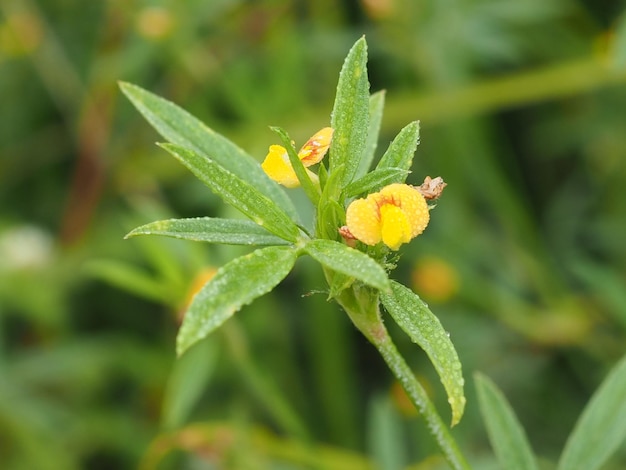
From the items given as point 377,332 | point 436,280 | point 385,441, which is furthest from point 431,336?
point 436,280

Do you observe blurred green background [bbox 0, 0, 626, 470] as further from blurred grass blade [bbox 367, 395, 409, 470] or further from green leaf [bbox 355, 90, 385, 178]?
green leaf [bbox 355, 90, 385, 178]

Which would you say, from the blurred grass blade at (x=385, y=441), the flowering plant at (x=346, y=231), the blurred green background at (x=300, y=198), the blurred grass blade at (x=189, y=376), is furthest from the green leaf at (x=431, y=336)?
the blurred green background at (x=300, y=198)

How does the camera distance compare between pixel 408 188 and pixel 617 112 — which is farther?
pixel 617 112

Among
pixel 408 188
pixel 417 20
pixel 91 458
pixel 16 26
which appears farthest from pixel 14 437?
pixel 408 188

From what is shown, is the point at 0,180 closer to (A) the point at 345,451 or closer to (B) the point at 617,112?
(A) the point at 345,451

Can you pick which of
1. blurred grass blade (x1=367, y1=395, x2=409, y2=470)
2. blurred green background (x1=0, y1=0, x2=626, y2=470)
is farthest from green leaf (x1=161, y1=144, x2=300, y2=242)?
blurred green background (x1=0, y1=0, x2=626, y2=470)

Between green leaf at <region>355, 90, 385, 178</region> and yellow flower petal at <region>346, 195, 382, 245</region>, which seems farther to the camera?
green leaf at <region>355, 90, 385, 178</region>
